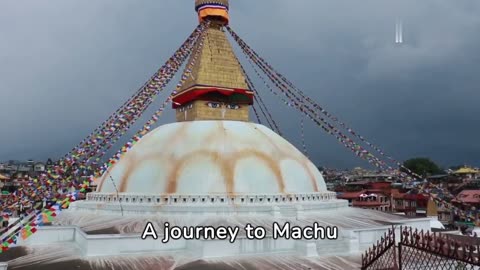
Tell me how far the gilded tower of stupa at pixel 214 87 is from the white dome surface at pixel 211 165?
1080mm

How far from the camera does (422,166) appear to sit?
2159 inches

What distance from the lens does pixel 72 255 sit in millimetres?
10688

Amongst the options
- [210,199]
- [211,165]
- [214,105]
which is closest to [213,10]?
[214,105]

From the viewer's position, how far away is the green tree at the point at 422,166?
2141 inches

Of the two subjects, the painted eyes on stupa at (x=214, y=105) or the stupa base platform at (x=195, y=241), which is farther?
the painted eyes on stupa at (x=214, y=105)

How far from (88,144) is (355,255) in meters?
7.99

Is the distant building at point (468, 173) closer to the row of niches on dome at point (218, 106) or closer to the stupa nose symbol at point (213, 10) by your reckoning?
the row of niches on dome at point (218, 106)

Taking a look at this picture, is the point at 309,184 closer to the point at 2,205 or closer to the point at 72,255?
the point at 72,255

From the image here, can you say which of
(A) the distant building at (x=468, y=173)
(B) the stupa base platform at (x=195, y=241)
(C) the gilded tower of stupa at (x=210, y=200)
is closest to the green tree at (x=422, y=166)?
(A) the distant building at (x=468, y=173)

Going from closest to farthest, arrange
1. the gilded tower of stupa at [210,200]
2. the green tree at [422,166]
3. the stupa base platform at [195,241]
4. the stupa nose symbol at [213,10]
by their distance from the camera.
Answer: the stupa base platform at [195,241] < the gilded tower of stupa at [210,200] < the stupa nose symbol at [213,10] < the green tree at [422,166]

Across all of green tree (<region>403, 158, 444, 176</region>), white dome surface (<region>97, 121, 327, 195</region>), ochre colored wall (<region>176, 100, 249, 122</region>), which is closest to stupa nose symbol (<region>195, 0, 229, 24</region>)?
ochre colored wall (<region>176, 100, 249, 122</region>)

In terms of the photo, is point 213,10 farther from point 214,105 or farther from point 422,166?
point 422,166

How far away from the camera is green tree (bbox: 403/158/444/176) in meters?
54.4

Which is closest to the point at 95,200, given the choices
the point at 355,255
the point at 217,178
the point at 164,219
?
the point at 164,219
